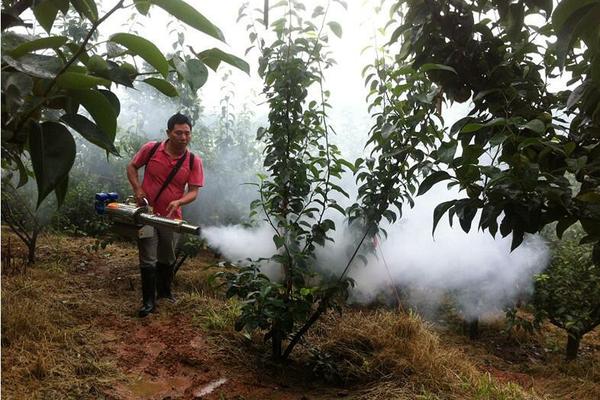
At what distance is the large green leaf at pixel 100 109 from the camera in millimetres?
482

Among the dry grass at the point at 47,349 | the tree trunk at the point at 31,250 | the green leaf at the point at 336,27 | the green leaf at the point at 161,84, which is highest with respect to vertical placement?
the green leaf at the point at 336,27

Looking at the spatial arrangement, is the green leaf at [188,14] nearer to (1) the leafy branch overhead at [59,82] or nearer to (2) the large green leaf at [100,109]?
(1) the leafy branch overhead at [59,82]

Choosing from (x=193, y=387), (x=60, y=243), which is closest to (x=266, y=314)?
(x=193, y=387)

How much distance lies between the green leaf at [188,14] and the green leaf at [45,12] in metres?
0.18

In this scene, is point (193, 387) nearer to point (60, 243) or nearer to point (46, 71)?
point (46, 71)

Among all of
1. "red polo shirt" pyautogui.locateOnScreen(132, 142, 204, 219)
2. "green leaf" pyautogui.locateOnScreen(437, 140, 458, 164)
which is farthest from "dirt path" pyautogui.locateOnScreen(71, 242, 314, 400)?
"green leaf" pyautogui.locateOnScreen(437, 140, 458, 164)

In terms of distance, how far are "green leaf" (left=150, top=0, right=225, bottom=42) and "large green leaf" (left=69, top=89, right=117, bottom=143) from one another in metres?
0.12

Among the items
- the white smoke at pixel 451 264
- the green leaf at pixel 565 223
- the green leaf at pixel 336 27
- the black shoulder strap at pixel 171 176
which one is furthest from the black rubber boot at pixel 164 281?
the green leaf at pixel 565 223

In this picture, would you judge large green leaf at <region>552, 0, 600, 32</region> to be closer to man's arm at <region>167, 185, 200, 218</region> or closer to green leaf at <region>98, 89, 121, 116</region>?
green leaf at <region>98, 89, 121, 116</region>

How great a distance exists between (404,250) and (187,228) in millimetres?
3476

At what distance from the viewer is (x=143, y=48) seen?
495mm

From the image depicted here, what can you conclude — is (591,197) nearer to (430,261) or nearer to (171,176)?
(171,176)

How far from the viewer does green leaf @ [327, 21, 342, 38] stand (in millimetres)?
2277

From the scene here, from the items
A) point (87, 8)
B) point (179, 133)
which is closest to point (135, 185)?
point (179, 133)
